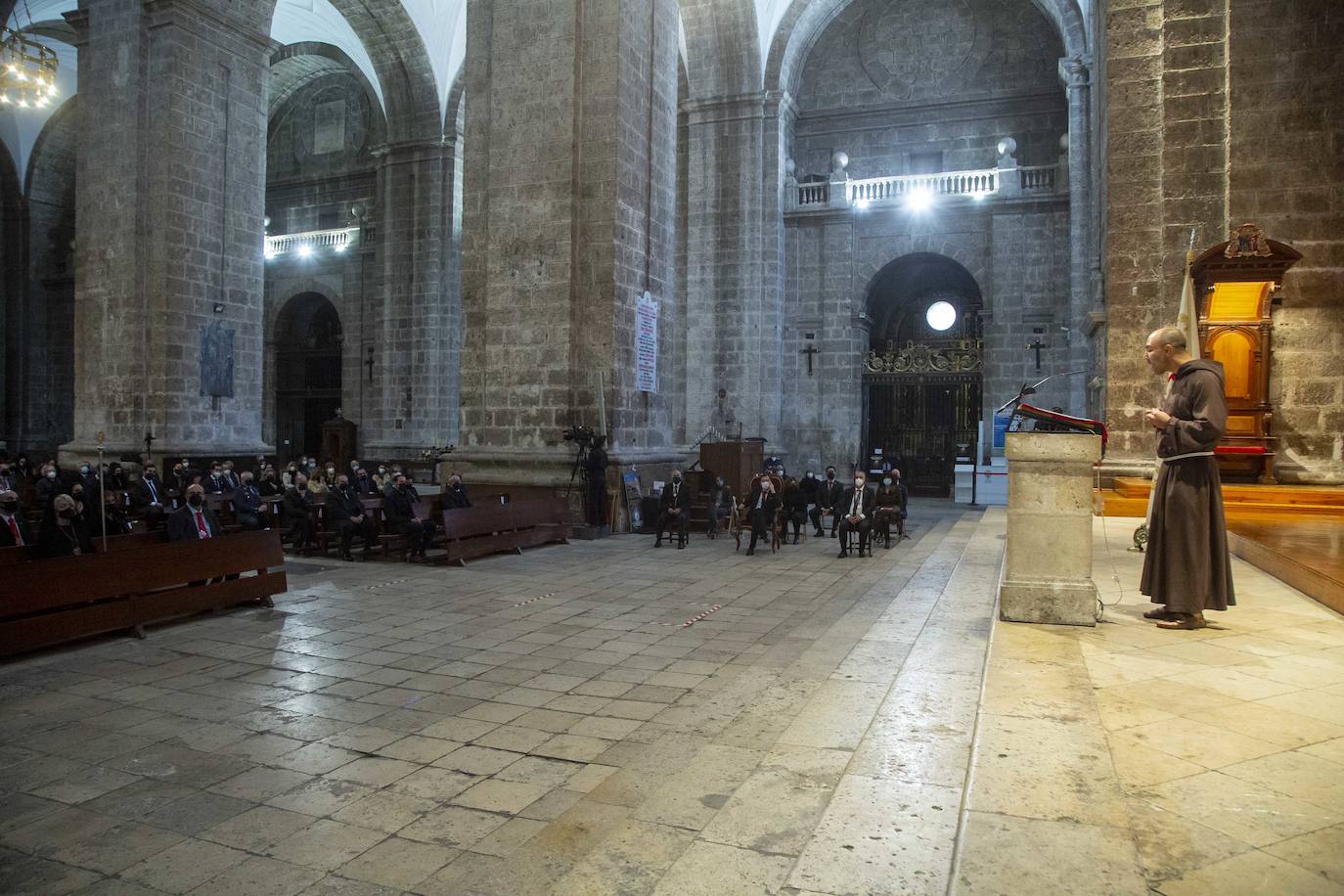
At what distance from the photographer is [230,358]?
16.5 meters

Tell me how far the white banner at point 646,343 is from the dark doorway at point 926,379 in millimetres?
9652

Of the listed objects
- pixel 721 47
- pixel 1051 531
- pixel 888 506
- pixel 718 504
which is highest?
pixel 721 47

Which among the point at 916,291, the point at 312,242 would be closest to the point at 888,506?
the point at 916,291

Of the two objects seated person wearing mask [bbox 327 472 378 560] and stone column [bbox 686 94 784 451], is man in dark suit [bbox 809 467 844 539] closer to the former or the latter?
stone column [bbox 686 94 784 451]

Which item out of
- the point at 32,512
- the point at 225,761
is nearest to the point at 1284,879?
the point at 225,761

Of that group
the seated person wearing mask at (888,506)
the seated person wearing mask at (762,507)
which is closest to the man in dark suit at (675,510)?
the seated person wearing mask at (762,507)

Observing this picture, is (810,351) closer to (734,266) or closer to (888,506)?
(734,266)

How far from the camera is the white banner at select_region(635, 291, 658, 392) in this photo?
44.3 feet

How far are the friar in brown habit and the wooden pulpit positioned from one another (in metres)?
5.52

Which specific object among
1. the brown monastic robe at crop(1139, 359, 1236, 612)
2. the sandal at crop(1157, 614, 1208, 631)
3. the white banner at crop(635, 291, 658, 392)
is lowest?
the sandal at crop(1157, 614, 1208, 631)

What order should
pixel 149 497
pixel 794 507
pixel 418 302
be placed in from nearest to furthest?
pixel 794 507 < pixel 149 497 < pixel 418 302

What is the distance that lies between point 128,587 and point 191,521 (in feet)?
6.67

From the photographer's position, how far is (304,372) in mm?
27922

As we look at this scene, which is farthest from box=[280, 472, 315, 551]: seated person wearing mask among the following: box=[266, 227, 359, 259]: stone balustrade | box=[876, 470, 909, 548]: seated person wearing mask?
box=[266, 227, 359, 259]: stone balustrade
